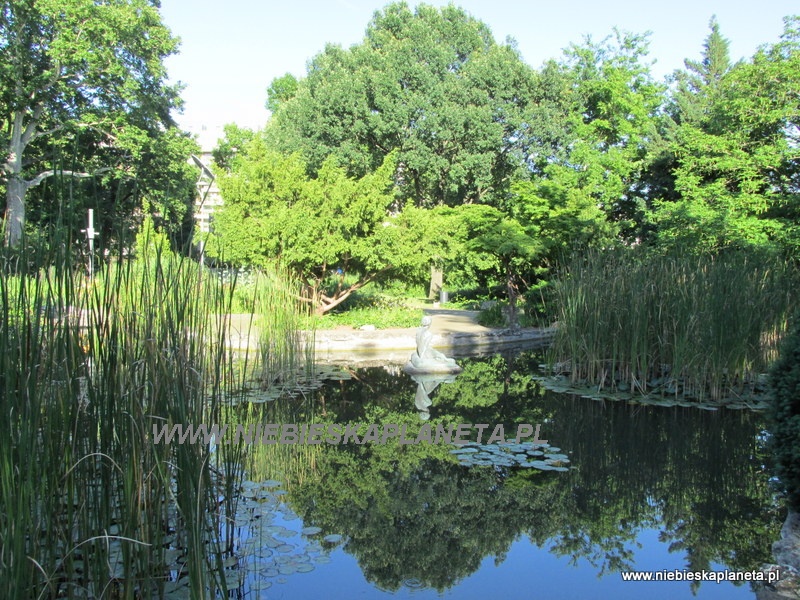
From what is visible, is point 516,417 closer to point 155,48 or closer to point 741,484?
point 741,484

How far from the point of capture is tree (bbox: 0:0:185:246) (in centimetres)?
1367

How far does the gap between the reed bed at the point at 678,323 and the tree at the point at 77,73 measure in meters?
10.8

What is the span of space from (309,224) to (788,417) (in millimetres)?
7384

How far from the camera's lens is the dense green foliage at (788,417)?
2.63 meters

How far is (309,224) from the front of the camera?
930 cm

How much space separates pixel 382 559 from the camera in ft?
9.11

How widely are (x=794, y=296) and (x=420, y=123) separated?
10.4m

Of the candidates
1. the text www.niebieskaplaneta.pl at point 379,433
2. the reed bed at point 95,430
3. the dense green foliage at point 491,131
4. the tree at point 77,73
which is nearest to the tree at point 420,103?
the dense green foliage at point 491,131

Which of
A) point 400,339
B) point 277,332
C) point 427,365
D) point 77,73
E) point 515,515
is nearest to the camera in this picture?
point 515,515

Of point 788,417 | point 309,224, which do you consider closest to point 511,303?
point 309,224

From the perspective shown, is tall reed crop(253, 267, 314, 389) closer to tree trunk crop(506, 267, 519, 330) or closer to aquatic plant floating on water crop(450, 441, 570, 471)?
aquatic plant floating on water crop(450, 441, 570, 471)

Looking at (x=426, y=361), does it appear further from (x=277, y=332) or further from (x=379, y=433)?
(x=379, y=433)

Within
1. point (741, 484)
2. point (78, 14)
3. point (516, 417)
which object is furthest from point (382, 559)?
point (78, 14)

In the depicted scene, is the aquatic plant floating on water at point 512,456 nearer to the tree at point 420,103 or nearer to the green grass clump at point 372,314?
the green grass clump at point 372,314
